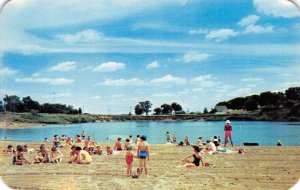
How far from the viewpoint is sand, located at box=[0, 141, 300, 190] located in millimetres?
7719

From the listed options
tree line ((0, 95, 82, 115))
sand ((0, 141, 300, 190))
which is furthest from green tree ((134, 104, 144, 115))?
tree line ((0, 95, 82, 115))

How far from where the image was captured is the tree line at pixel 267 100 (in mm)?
9023

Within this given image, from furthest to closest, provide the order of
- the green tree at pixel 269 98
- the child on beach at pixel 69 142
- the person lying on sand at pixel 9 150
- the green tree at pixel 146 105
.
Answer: the child on beach at pixel 69 142 → the person lying on sand at pixel 9 150 → the green tree at pixel 146 105 → the green tree at pixel 269 98

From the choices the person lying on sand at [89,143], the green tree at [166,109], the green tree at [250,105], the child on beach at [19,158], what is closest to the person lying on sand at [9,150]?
the child on beach at [19,158]

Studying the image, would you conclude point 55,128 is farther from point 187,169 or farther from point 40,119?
point 187,169

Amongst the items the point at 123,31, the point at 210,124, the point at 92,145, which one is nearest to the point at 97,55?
the point at 123,31

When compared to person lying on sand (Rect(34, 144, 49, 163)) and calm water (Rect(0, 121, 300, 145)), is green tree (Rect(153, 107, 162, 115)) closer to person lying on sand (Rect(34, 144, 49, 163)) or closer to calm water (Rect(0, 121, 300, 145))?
calm water (Rect(0, 121, 300, 145))

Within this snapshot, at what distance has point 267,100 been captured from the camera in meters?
9.91

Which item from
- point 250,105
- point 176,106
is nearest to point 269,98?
point 250,105

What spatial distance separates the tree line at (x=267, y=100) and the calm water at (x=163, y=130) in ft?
2.02

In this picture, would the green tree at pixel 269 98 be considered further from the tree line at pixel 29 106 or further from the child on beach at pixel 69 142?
the child on beach at pixel 69 142

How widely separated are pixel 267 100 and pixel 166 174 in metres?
3.15

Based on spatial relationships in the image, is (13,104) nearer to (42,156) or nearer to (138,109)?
(42,156)

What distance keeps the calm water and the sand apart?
3.96ft
